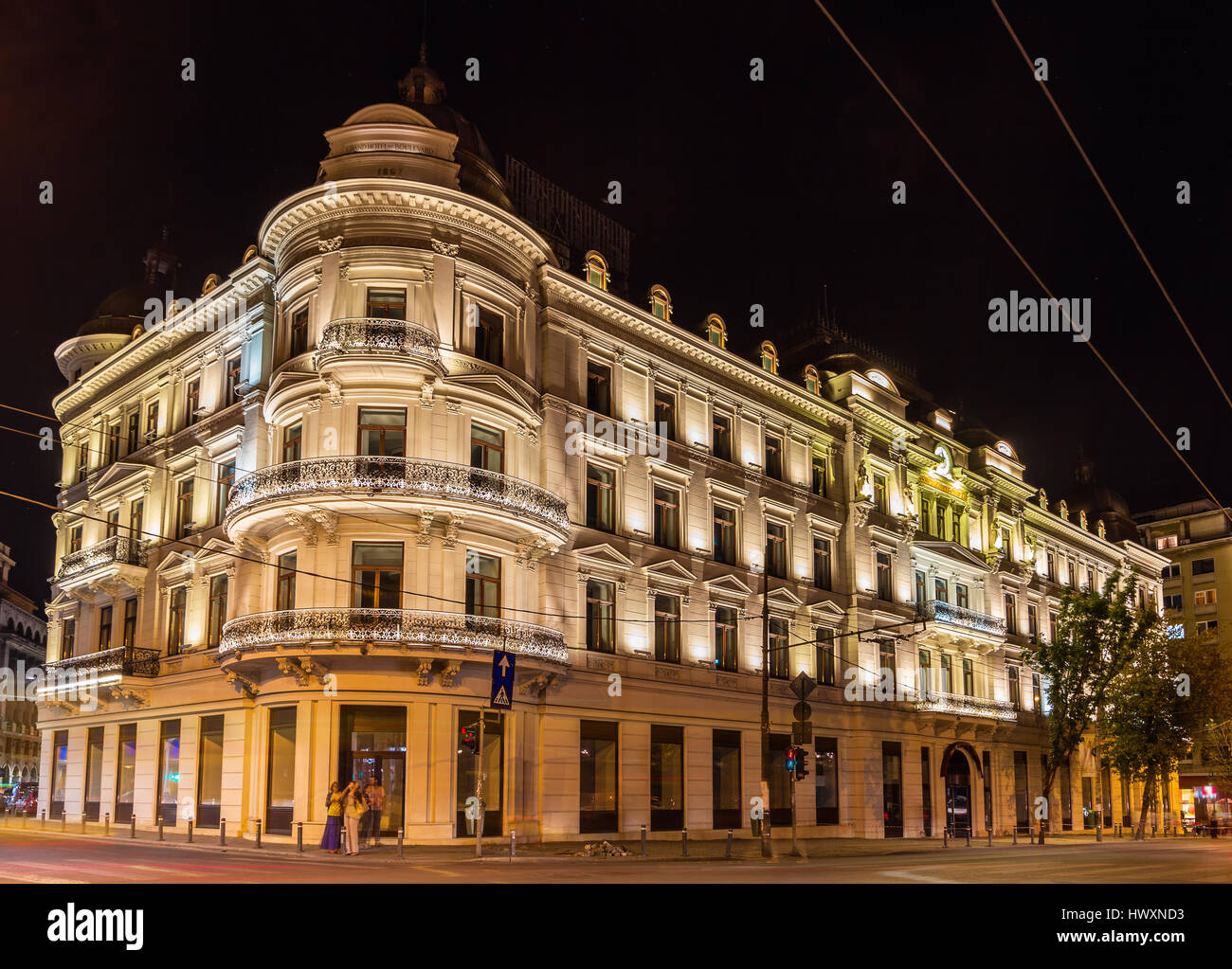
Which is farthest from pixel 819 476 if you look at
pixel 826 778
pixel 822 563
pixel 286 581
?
pixel 286 581

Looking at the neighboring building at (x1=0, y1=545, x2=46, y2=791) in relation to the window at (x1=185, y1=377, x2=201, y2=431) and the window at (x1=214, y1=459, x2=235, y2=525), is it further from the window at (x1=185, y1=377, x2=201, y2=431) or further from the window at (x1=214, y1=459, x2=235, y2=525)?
the window at (x1=214, y1=459, x2=235, y2=525)

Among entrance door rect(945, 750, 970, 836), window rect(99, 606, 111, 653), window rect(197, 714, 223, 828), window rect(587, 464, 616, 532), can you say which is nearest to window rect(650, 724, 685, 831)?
window rect(587, 464, 616, 532)

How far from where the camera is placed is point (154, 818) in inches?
1501

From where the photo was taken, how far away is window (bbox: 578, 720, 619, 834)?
117ft

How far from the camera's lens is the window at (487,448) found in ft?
111

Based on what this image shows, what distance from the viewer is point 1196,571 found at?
86125mm

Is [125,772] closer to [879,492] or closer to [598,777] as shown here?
[598,777]

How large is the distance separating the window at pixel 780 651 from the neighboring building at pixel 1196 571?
48005 mm

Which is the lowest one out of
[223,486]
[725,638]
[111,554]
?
[725,638]

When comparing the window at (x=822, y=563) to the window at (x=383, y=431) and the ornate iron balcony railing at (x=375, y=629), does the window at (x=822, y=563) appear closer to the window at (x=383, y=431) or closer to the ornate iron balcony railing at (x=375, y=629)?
the ornate iron balcony railing at (x=375, y=629)

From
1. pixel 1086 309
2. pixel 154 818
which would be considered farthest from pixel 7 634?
pixel 1086 309

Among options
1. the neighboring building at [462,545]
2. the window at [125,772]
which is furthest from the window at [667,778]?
the window at [125,772]

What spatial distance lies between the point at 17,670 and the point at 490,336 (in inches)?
4685
